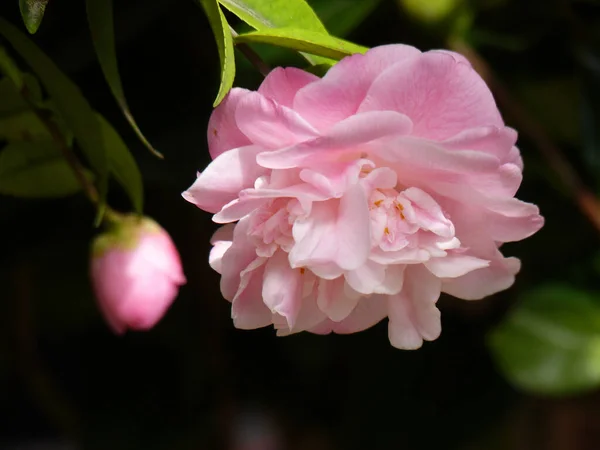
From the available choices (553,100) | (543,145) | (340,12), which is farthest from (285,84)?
(553,100)

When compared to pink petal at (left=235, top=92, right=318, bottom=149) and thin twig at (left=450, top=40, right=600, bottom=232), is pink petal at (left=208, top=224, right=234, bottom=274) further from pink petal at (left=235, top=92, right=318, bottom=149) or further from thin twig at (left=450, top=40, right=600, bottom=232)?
thin twig at (left=450, top=40, right=600, bottom=232)

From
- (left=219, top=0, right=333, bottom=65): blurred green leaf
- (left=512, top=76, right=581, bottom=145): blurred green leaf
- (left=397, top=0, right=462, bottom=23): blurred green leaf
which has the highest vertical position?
(left=219, top=0, right=333, bottom=65): blurred green leaf

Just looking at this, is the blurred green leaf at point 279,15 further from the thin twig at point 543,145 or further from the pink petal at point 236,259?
the thin twig at point 543,145

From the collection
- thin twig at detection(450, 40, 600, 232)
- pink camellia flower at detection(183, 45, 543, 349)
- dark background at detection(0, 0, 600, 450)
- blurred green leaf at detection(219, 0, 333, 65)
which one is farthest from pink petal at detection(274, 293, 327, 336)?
thin twig at detection(450, 40, 600, 232)

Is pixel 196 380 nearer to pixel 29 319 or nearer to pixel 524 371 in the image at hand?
pixel 29 319

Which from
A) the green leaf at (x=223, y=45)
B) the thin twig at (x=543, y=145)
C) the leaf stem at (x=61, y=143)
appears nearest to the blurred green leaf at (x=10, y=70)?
the leaf stem at (x=61, y=143)

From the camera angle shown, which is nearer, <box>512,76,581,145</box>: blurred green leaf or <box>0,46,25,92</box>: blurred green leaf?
<box>0,46,25,92</box>: blurred green leaf
